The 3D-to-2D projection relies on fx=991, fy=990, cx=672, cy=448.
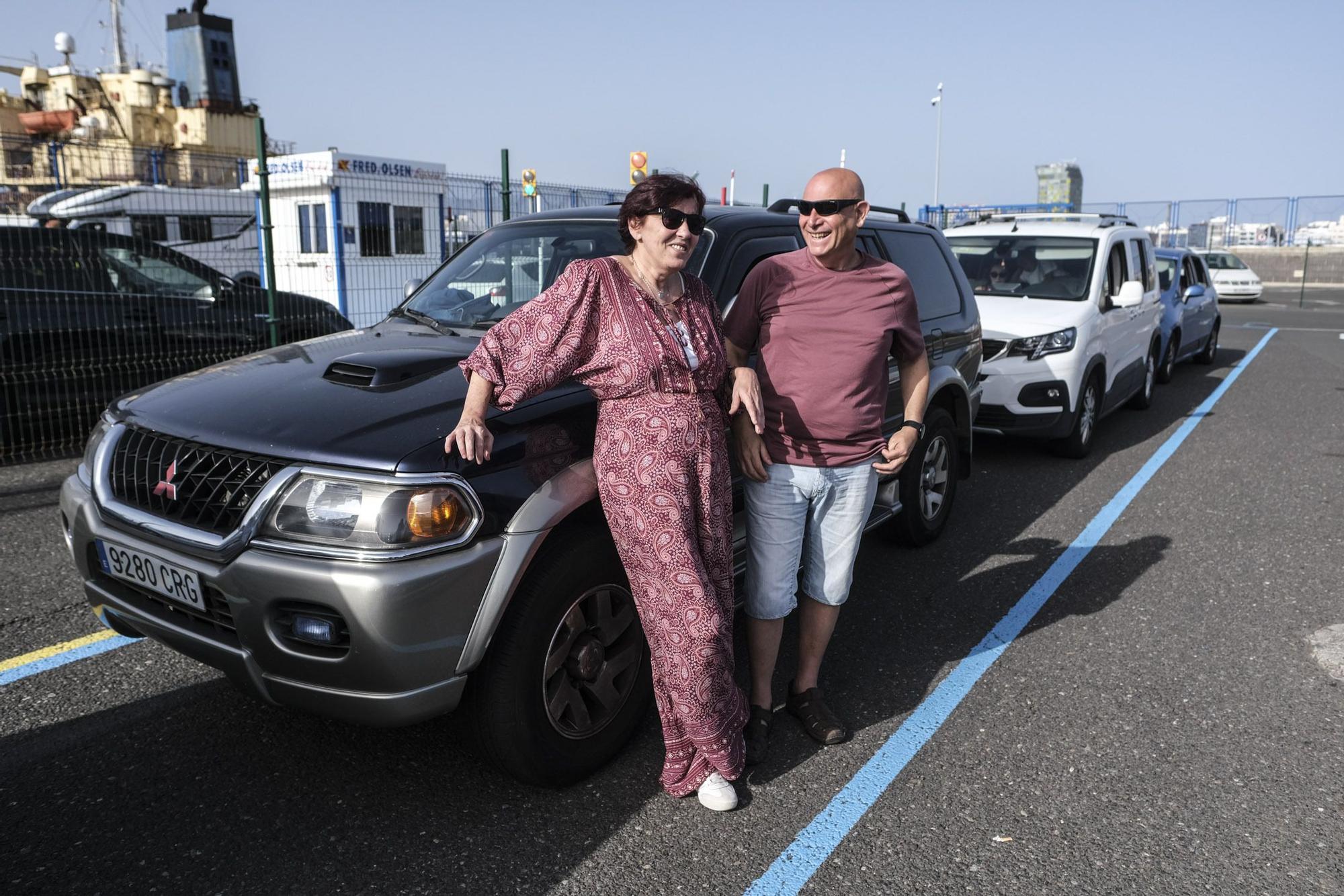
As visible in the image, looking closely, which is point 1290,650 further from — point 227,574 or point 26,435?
point 26,435

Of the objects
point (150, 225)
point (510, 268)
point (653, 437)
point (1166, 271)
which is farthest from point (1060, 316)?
point (150, 225)

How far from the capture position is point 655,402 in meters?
2.72

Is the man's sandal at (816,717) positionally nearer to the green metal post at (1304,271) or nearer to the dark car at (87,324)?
the dark car at (87,324)

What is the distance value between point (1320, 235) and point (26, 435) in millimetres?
41268

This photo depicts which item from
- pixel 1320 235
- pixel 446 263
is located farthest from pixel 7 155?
pixel 1320 235

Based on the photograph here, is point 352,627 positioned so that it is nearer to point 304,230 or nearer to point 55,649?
point 55,649

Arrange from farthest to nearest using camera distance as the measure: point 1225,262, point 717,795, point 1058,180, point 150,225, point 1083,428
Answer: point 1058,180, point 1225,262, point 150,225, point 1083,428, point 717,795

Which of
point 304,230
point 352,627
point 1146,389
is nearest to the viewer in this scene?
point 352,627

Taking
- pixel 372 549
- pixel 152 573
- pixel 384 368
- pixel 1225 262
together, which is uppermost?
pixel 1225 262

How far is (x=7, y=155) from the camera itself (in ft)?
30.0

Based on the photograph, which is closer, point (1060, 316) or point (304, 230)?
point (1060, 316)

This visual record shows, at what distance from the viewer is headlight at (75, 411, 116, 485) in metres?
3.13

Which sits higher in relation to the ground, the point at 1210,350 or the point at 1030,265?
the point at 1030,265

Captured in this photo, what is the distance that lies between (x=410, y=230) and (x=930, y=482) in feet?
30.1
